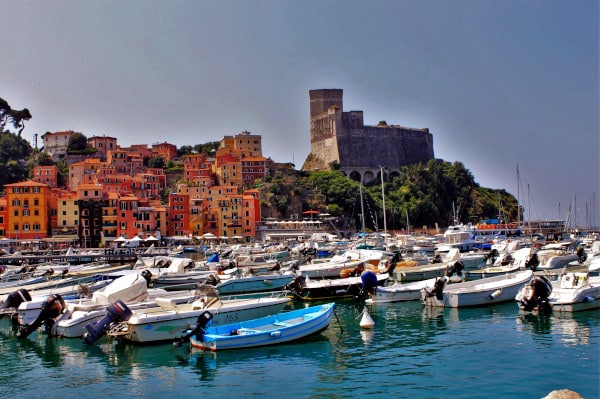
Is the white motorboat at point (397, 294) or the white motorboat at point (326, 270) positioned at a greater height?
the white motorboat at point (326, 270)

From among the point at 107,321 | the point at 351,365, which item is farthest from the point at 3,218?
the point at 351,365

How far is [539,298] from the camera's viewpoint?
898 inches

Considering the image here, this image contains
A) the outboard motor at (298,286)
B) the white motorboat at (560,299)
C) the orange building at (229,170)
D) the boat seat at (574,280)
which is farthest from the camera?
the orange building at (229,170)

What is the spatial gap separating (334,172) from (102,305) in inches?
3202

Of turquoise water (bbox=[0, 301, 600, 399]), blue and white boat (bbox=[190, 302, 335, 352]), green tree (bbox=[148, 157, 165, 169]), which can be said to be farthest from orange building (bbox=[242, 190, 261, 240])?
blue and white boat (bbox=[190, 302, 335, 352])

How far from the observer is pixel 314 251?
56281 mm

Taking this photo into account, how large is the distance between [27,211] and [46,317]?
57.4 meters

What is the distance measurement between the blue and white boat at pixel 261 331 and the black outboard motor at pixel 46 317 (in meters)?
6.03

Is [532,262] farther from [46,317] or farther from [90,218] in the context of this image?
[90,218]

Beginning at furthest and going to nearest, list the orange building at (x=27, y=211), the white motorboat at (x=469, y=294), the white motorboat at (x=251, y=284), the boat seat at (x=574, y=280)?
the orange building at (x=27, y=211), the white motorboat at (x=251, y=284), the white motorboat at (x=469, y=294), the boat seat at (x=574, y=280)

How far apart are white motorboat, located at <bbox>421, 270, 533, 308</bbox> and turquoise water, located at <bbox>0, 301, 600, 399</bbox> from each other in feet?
7.91

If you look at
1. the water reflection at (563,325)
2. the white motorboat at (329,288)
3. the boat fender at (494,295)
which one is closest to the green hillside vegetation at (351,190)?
the white motorboat at (329,288)

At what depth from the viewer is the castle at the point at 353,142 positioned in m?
107

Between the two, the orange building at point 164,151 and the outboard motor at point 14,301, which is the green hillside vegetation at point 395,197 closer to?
the orange building at point 164,151
